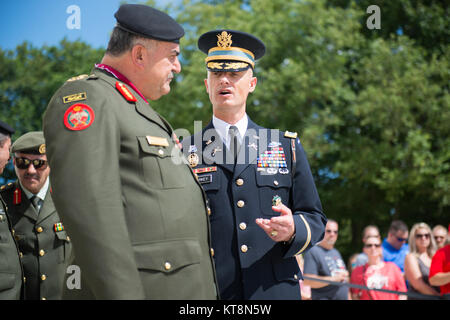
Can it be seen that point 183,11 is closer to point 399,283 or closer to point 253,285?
point 399,283

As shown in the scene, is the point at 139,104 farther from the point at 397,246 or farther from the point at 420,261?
the point at 397,246

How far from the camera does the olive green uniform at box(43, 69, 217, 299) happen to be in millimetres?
2137

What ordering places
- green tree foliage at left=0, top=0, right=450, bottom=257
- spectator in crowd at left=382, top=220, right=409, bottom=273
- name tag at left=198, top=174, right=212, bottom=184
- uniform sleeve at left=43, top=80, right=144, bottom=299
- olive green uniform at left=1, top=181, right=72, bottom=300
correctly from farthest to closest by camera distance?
1. green tree foliage at left=0, top=0, right=450, bottom=257
2. spectator in crowd at left=382, top=220, right=409, bottom=273
3. olive green uniform at left=1, top=181, right=72, bottom=300
4. name tag at left=198, top=174, right=212, bottom=184
5. uniform sleeve at left=43, top=80, right=144, bottom=299

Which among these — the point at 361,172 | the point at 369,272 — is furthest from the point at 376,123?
the point at 369,272

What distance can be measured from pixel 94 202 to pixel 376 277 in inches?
230

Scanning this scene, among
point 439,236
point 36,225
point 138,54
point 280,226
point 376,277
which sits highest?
point 138,54

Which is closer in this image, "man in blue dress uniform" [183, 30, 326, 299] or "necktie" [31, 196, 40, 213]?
"man in blue dress uniform" [183, 30, 326, 299]

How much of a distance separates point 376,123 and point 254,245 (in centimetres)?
1443

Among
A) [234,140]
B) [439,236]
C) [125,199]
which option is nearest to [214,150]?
[234,140]

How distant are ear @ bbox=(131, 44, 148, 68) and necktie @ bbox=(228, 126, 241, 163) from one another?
42.3 inches

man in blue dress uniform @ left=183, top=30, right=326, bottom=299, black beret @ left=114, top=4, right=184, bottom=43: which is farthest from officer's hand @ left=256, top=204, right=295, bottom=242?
black beret @ left=114, top=4, right=184, bottom=43

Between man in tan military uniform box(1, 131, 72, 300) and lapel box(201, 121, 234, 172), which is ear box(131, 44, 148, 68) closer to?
lapel box(201, 121, 234, 172)

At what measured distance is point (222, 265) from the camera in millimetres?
3252

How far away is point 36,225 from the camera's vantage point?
14.2ft
